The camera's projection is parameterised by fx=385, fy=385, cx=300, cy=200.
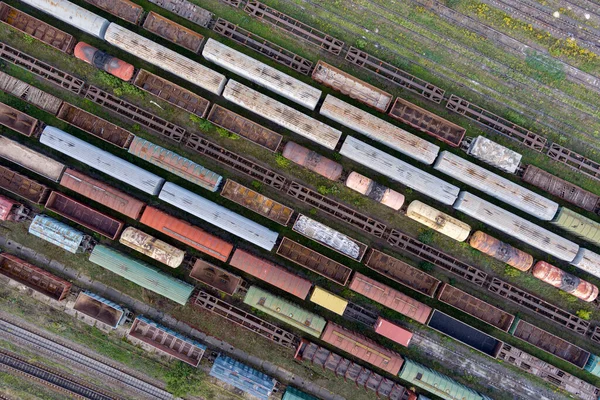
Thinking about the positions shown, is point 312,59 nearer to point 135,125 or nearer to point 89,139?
point 135,125

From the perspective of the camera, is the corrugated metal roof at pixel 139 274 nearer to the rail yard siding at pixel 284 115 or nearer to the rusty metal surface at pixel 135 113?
the rusty metal surface at pixel 135 113

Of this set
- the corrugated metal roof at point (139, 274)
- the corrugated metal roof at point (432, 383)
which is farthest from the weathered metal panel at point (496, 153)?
the corrugated metal roof at point (139, 274)

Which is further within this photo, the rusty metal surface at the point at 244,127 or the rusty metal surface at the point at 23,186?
the rusty metal surface at the point at 244,127

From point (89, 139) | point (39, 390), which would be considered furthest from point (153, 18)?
point (39, 390)

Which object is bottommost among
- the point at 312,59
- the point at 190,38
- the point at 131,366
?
the point at 131,366

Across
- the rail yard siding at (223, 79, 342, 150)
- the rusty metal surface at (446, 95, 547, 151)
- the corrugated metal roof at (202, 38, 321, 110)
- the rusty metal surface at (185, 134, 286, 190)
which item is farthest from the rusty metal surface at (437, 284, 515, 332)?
the corrugated metal roof at (202, 38, 321, 110)

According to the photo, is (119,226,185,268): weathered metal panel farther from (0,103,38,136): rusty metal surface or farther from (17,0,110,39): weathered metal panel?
(17,0,110,39): weathered metal panel

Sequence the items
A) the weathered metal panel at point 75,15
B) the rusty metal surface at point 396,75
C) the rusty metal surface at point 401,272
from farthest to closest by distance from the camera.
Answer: the rusty metal surface at point 396,75 → the rusty metal surface at point 401,272 → the weathered metal panel at point 75,15
